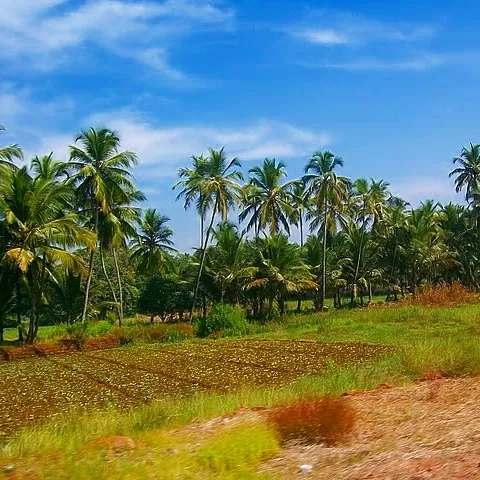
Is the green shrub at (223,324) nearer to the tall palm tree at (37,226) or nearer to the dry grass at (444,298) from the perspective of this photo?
the tall palm tree at (37,226)

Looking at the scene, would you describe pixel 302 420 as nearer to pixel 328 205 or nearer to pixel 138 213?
pixel 138 213

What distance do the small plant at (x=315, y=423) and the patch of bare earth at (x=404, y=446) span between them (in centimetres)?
16

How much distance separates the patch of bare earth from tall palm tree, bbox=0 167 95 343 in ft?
75.1

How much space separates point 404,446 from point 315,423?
3.27ft

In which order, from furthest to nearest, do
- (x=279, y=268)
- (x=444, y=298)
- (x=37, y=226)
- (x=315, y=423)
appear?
(x=279, y=268)
(x=444, y=298)
(x=37, y=226)
(x=315, y=423)

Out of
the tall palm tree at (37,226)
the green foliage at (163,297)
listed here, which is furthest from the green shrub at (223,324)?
the green foliage at (163,297)

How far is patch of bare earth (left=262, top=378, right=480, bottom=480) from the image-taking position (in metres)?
5.18

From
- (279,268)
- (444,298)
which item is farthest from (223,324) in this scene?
(444,298)

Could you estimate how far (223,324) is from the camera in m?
32.4

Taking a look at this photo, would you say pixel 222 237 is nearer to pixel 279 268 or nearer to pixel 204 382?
pixel 279 268

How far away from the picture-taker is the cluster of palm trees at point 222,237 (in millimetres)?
29969

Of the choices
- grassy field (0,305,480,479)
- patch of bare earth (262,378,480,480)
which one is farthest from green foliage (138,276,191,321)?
patch of bare earth (262,378,480,480)

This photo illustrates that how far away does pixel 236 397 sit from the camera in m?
10.1

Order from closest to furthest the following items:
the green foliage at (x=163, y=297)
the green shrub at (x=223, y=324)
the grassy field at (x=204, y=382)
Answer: the grassy field at (x=204, y=382) < the green shrub at (x=223, y=324) < the green foliage at (x=163, y=297)
